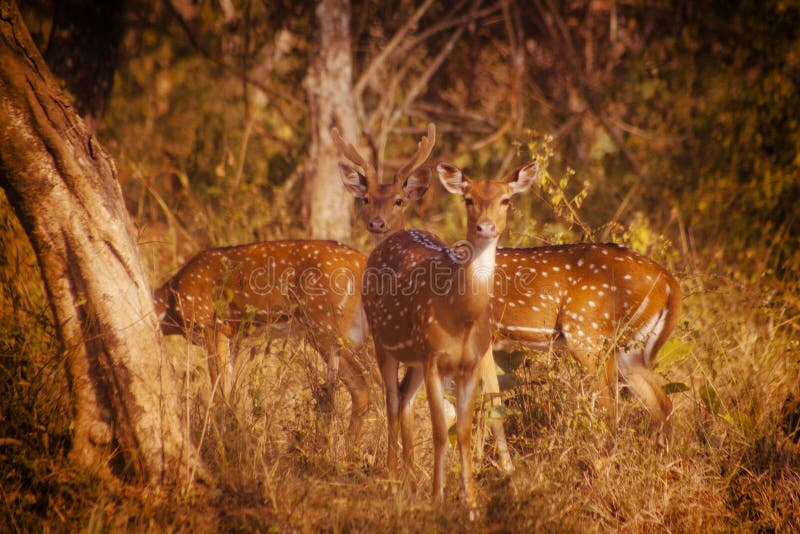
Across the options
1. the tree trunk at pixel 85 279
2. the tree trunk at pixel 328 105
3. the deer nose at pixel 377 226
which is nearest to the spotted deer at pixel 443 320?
the tree trunk at pixel 85 279

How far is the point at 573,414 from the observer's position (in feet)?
16.6

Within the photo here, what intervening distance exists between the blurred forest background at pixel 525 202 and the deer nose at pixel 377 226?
1.08 m

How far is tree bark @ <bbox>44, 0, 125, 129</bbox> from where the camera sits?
27.7 feet

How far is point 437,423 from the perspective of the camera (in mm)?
4730

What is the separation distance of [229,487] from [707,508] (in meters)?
2.55

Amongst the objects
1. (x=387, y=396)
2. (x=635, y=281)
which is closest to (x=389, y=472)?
(x=387, y=396)

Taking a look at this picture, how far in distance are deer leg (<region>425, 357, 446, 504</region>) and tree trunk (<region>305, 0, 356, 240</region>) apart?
4.83m

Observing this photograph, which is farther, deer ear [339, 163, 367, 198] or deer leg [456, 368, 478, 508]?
deer ear [339, 163, 367, 198]

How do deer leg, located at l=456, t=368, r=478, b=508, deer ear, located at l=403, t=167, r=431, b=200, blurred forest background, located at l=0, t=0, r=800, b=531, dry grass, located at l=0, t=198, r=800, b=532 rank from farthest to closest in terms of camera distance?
deer ear, located at l=403, t=167, r=431, b=200 → deer leg, located at l=456, t=368, r=478, b=508 → blurred forest background, located at l=0, t=0, r=800, b=531 → dry grass, located at l=0, t=198, r=800, b=532

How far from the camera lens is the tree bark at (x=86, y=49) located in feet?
27.7

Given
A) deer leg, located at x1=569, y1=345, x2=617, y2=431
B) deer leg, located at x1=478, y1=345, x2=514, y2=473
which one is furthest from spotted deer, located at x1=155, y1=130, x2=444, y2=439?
deer leg, located at x1=569, y1=345, x2=617, y2=431

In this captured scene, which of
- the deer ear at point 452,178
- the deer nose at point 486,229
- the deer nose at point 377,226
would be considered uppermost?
the deer ear at point 452,178

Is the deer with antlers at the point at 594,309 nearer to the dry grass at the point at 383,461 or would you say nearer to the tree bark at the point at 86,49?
the dry grass at the point at 383,461

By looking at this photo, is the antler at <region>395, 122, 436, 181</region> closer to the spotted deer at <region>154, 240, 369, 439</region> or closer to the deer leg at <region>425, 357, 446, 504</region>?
the spotted deer at <region>154, 240, 369, 439</region>
